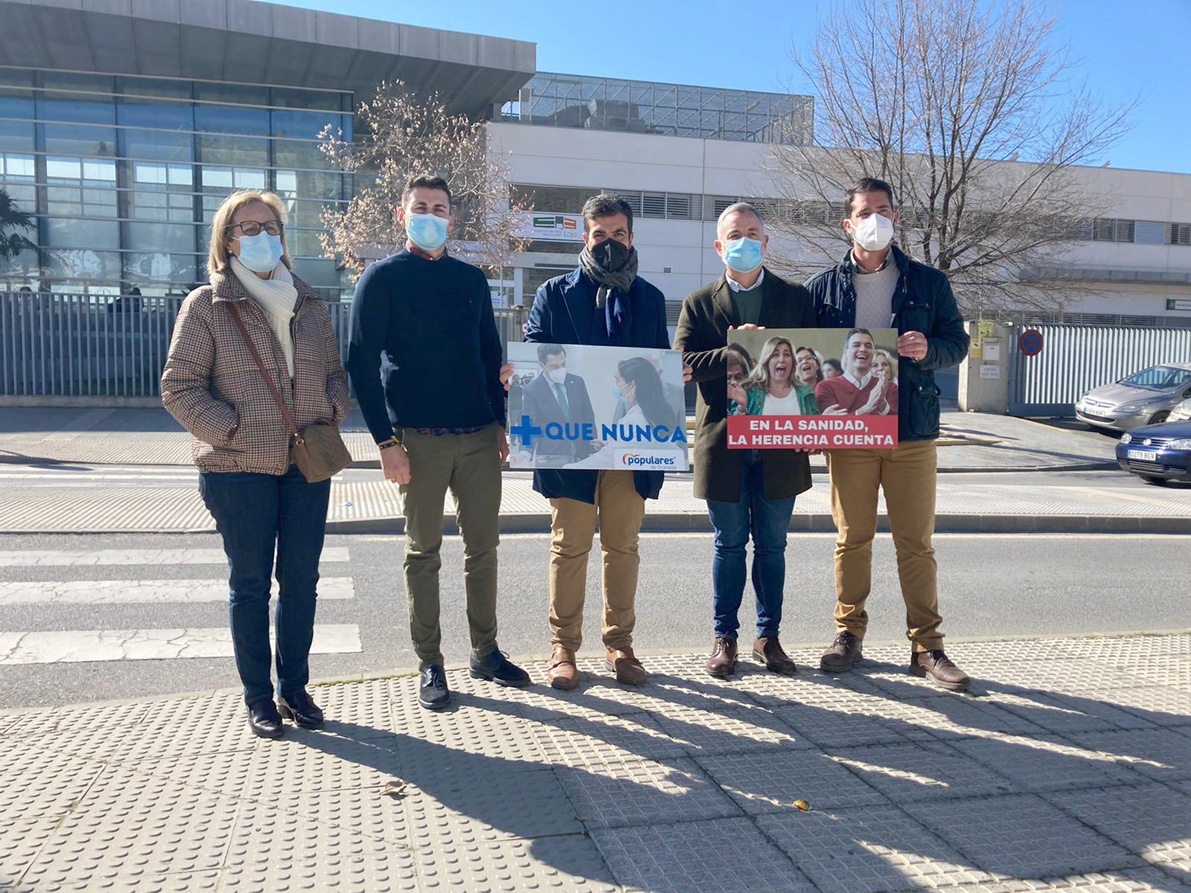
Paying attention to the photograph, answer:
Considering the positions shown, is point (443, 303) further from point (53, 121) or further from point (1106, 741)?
point (53, 121)

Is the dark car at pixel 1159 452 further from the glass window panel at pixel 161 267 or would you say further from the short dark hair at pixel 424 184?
the glass window panel at pixel 161 267

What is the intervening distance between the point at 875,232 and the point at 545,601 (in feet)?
10.9

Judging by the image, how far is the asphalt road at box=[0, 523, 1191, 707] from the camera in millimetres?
5082

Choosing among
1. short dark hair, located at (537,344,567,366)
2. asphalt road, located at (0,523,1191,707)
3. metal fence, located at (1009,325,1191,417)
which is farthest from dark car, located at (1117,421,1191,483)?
short dark hair, located at (537,344,567,366)

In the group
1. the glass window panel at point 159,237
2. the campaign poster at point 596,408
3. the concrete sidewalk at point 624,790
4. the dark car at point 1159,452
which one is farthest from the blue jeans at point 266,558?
the glass window panel at point 159,237

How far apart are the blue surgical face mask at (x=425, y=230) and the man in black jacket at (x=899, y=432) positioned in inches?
71.6

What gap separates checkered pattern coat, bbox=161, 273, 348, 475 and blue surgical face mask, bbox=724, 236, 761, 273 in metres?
1.88

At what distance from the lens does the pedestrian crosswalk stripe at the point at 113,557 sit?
736cm

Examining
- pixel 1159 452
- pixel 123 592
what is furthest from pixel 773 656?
pixel 1159 452

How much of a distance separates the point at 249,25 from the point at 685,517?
23781 mm

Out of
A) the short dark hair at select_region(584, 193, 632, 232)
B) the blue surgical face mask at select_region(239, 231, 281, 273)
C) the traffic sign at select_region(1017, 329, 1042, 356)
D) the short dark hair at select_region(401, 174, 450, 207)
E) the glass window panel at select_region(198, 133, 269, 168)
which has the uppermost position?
the glass window panel at select_region(198, 133, 269, 168)

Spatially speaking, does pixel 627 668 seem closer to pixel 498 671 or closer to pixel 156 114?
pixel 498 671

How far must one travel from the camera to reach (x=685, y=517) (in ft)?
31.0

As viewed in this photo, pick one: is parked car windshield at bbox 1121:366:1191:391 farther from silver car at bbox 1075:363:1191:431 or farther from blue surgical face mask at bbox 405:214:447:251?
blue surgical face mask at bbox 405:214:447:251
